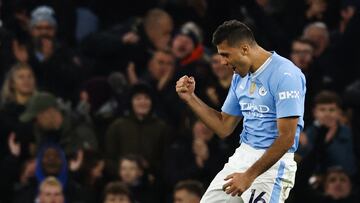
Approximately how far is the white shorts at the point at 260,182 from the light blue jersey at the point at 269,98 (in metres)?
0.09

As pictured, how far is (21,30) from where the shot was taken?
1656cm

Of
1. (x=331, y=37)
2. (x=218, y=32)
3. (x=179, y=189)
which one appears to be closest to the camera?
(x=218, y=32)

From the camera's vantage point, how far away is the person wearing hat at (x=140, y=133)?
1427 cm

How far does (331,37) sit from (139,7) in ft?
9.52

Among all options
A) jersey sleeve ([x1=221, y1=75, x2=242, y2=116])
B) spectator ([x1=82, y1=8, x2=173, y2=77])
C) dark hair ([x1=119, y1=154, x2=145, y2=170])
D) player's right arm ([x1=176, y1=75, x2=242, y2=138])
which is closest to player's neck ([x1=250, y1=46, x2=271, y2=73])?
jersey sleeve ([x1=221, y1=75, x2=242, y2=116])

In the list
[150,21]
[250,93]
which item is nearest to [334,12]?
[150,21]

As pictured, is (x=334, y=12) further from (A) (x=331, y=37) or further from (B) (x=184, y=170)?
(B) (x=184, y=170)

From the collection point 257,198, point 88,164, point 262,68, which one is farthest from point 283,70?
point 88,164

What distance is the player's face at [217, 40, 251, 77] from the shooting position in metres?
9.32

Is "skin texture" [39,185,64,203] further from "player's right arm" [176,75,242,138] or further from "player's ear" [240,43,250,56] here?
"player's ear" [240,43,250,56]

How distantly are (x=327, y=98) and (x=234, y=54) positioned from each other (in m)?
4.50

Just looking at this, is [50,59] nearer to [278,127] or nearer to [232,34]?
[232,34]

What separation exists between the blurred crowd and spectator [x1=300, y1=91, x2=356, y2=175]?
0.01 metres

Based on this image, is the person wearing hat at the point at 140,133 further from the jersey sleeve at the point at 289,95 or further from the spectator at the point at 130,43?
the jersey sleeve at the point at 289,95
